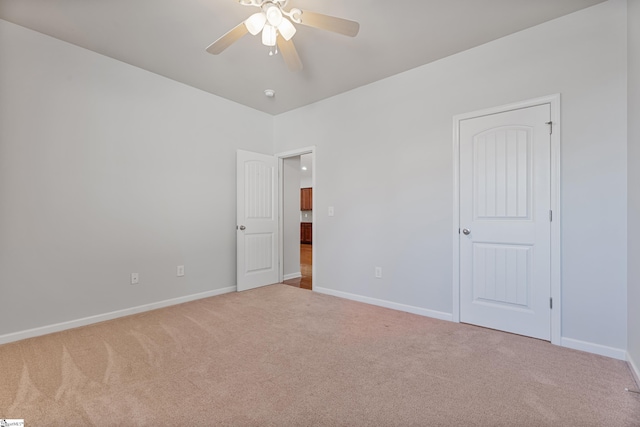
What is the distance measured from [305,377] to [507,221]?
2.18 metres

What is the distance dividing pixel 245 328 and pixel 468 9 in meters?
3.29

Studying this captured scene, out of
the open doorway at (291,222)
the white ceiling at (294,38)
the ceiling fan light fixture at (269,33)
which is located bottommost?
the open doorway at (291,222)

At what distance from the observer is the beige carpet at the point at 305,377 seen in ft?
5.07

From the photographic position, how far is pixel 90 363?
6.86ft

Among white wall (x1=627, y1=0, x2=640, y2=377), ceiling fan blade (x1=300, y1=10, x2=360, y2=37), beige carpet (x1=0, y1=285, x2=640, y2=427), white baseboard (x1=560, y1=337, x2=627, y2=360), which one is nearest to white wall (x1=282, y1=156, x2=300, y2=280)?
beige carpet (x1=0, y1=285, x2=640, y2=427)

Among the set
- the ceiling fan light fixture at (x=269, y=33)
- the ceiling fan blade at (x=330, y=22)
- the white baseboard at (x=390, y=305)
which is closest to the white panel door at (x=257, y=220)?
the white baseboard at (x=390, y=305)

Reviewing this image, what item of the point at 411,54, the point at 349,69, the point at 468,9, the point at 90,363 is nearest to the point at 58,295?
the point at 90,363

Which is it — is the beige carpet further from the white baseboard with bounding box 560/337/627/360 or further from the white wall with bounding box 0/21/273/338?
the white wall with bounding box 0/21/273/338

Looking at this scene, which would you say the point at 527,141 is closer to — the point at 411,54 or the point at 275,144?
the point at 411,54

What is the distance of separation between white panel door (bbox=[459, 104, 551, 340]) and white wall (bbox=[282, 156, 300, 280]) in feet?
9.23

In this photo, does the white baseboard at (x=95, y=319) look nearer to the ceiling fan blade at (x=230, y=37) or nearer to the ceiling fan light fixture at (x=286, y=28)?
the ceiling fan blade at (x=230, y=37)

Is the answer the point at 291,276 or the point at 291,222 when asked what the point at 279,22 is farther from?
the point at 291,276

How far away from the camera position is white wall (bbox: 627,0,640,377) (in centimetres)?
190

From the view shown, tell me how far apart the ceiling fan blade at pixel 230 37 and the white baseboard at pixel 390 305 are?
9.73 ft
